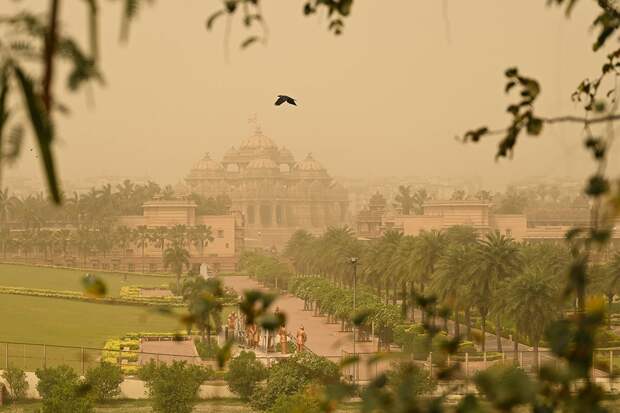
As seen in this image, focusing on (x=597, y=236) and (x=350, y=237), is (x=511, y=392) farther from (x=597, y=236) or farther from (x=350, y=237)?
(x=350, y=237)

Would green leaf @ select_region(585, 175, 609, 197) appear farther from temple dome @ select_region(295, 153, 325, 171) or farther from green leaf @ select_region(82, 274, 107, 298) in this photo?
temple dome @ select_region(295, 153, 325, 171)

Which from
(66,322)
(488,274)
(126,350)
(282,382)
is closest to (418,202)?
(66,322)

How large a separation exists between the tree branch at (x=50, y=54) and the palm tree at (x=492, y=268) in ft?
82.1

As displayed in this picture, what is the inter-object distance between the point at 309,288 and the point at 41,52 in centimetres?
3883

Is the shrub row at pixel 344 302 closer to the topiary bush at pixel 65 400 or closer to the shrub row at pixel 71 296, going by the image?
the shrub row at pixel 71 296

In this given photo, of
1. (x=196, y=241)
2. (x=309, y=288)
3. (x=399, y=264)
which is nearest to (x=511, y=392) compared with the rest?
(x=399, y=264)

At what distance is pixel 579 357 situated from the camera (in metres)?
2.51

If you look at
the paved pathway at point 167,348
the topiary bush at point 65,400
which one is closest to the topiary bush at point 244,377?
the topiary bush at point 65,400

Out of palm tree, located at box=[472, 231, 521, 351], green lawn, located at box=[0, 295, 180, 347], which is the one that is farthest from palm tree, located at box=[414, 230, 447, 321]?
green lawn, located at box=[0, 295, 180, 347]

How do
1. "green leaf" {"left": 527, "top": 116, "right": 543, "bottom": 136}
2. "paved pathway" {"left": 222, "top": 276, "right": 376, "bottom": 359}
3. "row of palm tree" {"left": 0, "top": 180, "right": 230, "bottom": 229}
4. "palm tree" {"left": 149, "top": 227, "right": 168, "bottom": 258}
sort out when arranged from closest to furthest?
"green leaf" {"left": 527, "top": 116, "right": 543, "bottom": 136} → "paved pathway" {"left": 222, "top": 276, "right": 376, "bottom": 359} → "palm tree" {"left": 149, "top": 227, "right": 168, "bottom": 258} → "row of palm tree" {"left": 0, "top": 180, "right": 230, "bottom": 229}

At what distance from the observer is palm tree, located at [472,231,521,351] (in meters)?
26.9

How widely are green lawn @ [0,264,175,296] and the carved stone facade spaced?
1518 inches

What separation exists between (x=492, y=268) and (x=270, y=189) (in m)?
76.6

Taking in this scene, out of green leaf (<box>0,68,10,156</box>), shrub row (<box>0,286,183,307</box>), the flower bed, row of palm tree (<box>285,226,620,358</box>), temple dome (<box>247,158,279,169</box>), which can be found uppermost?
temple dome (<box>247,158,279,169</box>)
